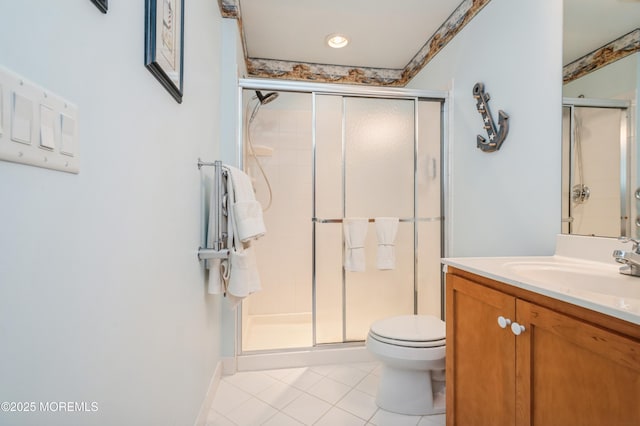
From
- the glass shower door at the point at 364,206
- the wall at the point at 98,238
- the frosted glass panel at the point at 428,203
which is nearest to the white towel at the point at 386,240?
the glass shower door at the point at 364,206

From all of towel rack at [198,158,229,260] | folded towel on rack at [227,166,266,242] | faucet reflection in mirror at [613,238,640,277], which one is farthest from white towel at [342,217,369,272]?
faucet reflection in mirror at [613,238,640,277]

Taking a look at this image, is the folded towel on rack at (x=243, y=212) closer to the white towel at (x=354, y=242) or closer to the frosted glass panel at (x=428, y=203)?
the white towel at (x=354, y=242)

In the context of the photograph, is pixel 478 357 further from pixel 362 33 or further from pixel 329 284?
pixel 362 33

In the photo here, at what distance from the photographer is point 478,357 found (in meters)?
1.10

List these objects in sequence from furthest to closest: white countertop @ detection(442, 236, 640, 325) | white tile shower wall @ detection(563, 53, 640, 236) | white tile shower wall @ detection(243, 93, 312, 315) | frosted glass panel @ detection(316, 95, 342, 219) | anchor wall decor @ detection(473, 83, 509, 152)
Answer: white tile shower wall @ detection(243, 93, 312, 315), frosted glass panel @ detection(316, 95, 342, 219), anchor wall decor @ detection(473, 83, 509, 152), white tile shower wall @ detection(563, 53, 640, 236), white countertop @ detection(442, 236, 640, 325)

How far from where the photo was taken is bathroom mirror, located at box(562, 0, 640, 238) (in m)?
1.16

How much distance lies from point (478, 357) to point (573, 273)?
46 cm

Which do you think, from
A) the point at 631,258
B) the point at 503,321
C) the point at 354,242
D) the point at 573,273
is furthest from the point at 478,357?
the point at 354,242

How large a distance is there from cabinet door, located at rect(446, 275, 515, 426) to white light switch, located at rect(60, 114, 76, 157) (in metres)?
1.16

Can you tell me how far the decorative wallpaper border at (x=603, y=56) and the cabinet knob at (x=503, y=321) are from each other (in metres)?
1.11

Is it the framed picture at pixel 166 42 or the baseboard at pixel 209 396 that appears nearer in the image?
the framed picture at pixel 166 42

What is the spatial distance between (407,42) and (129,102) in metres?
2.33

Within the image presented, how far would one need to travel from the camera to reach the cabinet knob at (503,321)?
97 cm

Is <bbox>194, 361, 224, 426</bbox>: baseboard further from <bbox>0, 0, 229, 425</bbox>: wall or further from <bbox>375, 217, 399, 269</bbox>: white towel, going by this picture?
<bbox>375, 217, 399, 269</bbox>: white towel
